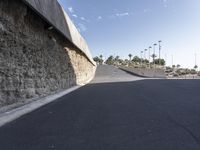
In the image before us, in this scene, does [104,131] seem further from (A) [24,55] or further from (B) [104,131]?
(A) [24,55]

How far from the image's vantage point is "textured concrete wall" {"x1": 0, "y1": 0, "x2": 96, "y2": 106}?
367 inches

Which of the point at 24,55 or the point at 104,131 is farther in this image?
the point at 24,55

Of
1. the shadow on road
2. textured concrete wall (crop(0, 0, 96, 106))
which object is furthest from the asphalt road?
textured concrete wall (crop(0, 0, 96, 106))

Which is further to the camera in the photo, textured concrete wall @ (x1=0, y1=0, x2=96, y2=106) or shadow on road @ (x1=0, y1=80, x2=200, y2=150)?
textured concrete wall @ (x1=0, y1=0, x2=96, y2=106)

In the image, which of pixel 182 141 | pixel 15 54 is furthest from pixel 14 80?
pixel 182 141

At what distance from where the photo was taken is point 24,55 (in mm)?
11266

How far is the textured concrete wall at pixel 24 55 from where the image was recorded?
30.6 feet

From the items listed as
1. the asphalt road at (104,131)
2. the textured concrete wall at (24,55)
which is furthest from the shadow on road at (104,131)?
the textured concrete wall at (24,55)

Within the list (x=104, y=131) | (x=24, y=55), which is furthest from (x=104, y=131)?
(x=24, y=55)

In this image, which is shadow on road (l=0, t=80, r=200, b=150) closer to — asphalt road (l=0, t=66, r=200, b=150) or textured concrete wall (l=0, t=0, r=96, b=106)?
asphalt road (l=0, t=66, r=200, b=150)

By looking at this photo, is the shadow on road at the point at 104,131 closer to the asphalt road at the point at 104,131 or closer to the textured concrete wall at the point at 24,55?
the asphalt road at the point at 104,131

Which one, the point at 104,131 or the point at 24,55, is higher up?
the point at 24,55

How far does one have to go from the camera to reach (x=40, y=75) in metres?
13.6

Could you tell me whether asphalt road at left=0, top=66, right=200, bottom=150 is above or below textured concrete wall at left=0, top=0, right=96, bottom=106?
below
